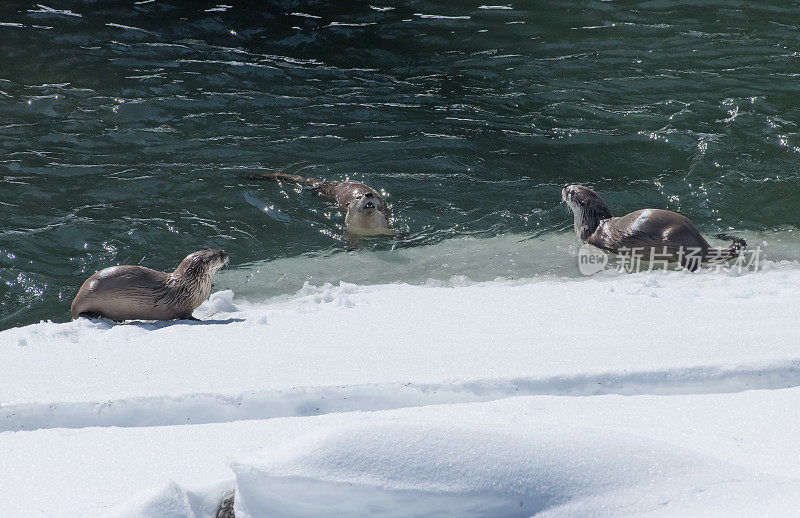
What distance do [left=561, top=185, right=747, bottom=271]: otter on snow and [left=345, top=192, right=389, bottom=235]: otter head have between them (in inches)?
69.2

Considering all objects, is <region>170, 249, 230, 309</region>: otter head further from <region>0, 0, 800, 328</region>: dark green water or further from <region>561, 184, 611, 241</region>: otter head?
<region>561, 184, 611, 241</region>: otter head

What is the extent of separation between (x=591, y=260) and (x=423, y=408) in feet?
12.5

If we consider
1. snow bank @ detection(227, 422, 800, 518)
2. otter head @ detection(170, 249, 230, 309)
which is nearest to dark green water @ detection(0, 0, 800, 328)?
otter head @ detection(170, 249, 230, 309)

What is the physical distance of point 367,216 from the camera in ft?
25.0

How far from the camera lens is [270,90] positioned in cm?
1090

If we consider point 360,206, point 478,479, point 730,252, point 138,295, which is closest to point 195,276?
point 138,295

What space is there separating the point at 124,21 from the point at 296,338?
35.1 ft

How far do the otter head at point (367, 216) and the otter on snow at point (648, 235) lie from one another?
1.76m

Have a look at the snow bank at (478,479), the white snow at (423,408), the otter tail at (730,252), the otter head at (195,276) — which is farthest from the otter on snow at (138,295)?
the otter tail at (730,252)

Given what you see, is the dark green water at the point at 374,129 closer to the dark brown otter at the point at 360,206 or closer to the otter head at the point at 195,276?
the dark brown otter at the point at 360,206

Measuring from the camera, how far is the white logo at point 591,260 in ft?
21.9

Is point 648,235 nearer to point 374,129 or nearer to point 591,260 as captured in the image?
point 591,260

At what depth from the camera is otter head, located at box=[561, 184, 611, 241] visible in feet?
24.0
